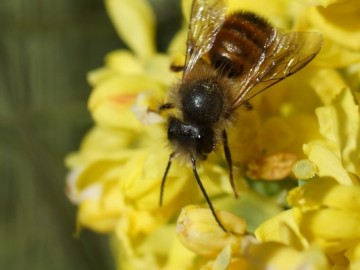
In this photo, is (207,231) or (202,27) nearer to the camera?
(207,231)

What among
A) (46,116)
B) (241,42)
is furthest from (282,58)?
(46,116)

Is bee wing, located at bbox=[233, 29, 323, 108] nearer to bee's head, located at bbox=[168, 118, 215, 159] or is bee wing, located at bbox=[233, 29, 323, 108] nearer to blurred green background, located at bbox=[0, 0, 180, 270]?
bee's head, located at bbox=[168, 118, 215, 159]

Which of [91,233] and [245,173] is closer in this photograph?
[245,173]

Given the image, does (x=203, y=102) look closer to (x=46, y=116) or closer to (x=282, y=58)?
(x=282, y=58)

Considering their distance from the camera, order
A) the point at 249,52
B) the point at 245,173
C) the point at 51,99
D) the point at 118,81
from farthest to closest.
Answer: the point at 51,99, the point at 118,81, the point at 245,173, the point at 249,52

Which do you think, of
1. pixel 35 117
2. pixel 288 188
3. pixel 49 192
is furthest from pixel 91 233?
pixel 288 188

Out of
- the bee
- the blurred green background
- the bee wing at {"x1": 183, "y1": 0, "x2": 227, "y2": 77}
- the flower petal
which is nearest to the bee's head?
the bee

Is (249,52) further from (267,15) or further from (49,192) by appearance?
(49,192)
